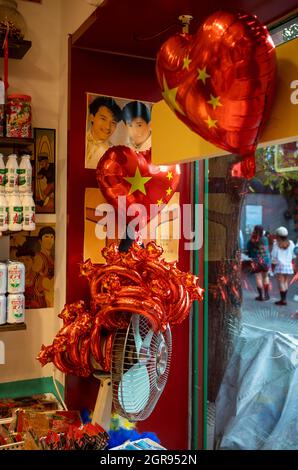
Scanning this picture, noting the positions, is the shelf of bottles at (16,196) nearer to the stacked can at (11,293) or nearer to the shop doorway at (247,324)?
the stacked can at (11,293)

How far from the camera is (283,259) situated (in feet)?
7.93

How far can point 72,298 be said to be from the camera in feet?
7.46

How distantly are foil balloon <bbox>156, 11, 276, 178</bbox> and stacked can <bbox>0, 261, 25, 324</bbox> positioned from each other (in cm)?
120

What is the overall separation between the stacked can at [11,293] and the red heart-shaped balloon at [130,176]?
0.53 meters

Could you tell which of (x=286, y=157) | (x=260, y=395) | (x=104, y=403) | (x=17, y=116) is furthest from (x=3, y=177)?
(x=260, y=395)

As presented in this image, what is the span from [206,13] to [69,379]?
169cm

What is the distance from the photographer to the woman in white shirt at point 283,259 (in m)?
2.38

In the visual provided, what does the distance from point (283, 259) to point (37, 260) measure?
1229 millimetres

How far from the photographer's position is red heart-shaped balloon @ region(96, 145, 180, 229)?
2035mm

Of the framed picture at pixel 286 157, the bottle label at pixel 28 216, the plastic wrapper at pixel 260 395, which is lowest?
the plastic wrapper at pixel 260 395

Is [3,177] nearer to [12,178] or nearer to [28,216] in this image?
[12,178]

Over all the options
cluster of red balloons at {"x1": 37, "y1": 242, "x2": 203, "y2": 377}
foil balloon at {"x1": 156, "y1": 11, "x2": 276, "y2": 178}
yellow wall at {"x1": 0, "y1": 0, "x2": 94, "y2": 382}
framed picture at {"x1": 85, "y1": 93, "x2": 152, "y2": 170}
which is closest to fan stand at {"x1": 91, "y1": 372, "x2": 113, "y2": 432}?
cluster of red balloons at {"x1": 37, "y1": 242, "x2": 203, "y2": 377}

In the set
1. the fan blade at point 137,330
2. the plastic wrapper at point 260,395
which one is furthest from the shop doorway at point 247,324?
the fan blade at point 137,330
